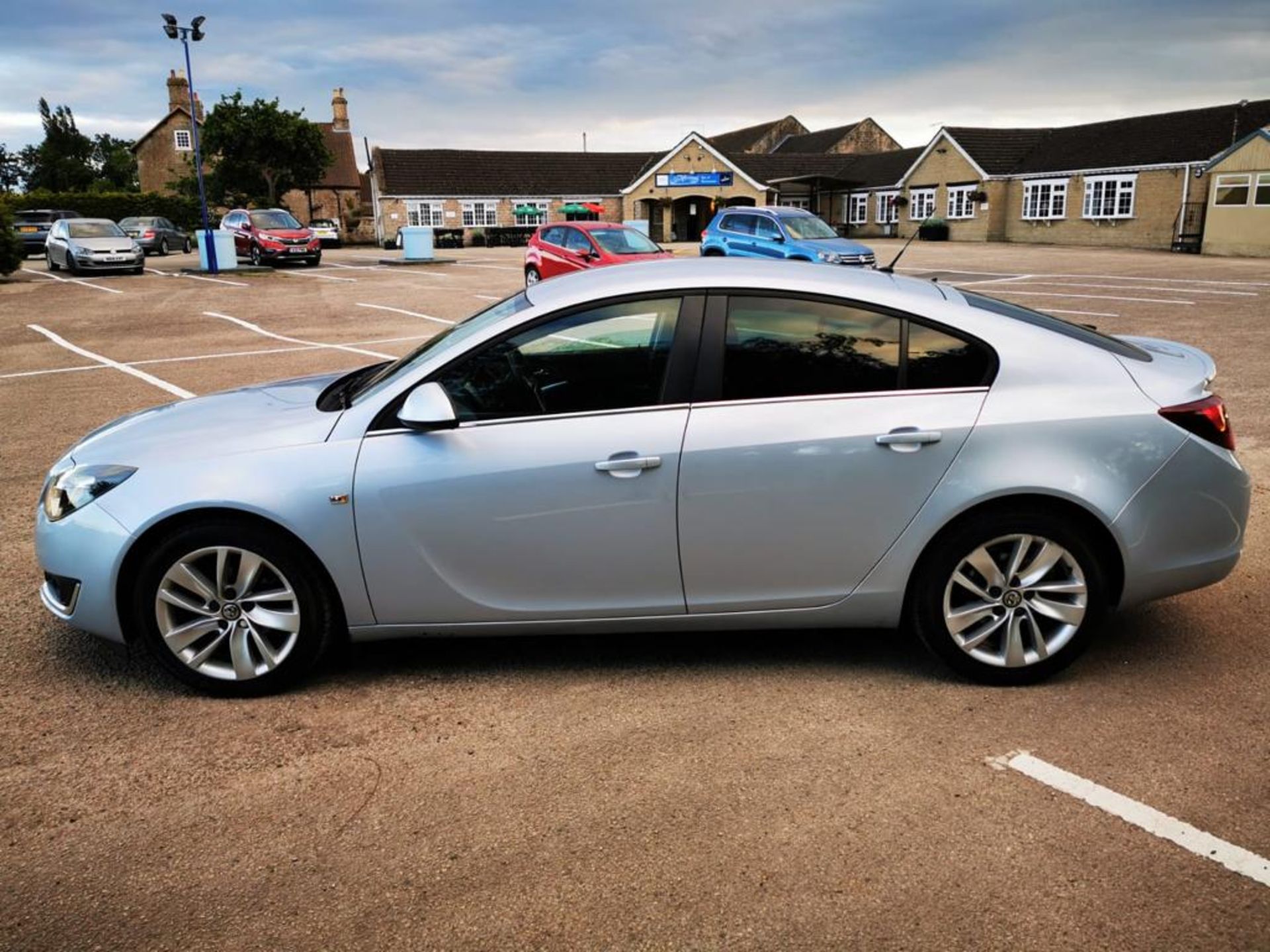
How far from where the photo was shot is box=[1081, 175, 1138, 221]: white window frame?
147 feet

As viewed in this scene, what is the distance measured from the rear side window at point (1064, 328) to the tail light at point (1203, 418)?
311 millimetres

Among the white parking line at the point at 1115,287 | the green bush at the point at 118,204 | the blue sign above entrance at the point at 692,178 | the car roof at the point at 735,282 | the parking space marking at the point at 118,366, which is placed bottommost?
the parking space marking at the point at 118,366

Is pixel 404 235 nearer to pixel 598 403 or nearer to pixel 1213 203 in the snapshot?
pixel 1213 203

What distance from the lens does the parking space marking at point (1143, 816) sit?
2.71 metres

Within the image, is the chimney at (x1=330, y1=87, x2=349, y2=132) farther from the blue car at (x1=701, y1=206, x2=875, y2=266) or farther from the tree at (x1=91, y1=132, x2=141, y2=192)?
the blue car at (x1=701, y1=206, x2=875, y2=266)

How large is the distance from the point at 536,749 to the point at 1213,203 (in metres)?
42.3

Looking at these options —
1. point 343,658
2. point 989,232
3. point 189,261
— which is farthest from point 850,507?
point 989,232

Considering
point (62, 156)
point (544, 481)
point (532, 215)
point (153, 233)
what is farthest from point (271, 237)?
point (62, 156)

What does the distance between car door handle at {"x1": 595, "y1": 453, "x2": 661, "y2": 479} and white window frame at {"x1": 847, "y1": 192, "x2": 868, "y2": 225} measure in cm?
6007

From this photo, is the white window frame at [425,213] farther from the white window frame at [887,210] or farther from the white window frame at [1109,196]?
the white window frame at [1109,196]

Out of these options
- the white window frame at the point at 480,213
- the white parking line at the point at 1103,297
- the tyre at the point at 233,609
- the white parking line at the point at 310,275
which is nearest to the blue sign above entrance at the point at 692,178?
the white window frame at the point at 480,213

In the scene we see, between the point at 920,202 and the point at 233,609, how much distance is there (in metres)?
56.3

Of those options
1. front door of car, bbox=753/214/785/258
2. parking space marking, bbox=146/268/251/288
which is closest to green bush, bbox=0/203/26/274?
parking space marking, bbox=146/268/251/288

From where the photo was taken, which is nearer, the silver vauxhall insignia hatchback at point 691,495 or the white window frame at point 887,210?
the silver vauxhall insignia hatchback at point 691,495
